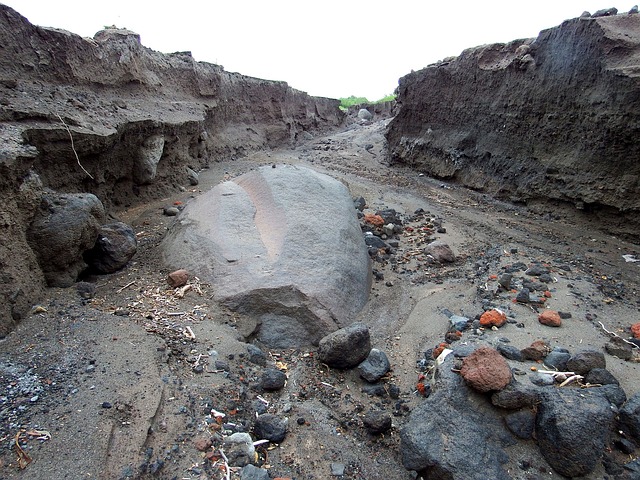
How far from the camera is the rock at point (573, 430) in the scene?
1.71 meters

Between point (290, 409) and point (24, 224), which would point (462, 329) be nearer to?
point (290, 409)

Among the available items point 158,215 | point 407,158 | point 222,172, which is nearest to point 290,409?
point 158,215

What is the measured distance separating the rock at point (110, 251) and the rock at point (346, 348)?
1.76 meters

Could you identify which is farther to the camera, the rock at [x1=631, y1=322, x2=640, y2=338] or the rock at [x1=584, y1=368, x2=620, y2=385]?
the rock at [x1=631, y1=322, x2=640, y2=338]

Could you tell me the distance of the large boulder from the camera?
2.80m

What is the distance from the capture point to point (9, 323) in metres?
2.21

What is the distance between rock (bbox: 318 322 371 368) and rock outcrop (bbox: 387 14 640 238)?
3.28 metres

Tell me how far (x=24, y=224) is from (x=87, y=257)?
0.57 metres

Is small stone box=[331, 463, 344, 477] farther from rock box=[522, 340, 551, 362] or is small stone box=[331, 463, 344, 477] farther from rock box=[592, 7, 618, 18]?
rock box=[592, 7, 618, 18]

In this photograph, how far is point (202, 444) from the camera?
5.79 ft

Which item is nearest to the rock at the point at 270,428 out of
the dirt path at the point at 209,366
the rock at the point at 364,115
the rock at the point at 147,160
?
the dirt path at the point at 209,366

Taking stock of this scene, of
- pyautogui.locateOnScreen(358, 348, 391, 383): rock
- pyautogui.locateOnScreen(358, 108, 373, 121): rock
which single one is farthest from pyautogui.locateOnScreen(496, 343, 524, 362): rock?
pyautogui.locateOnScreen(358, 108, 373, 121): rock

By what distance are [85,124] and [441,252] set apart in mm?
3477

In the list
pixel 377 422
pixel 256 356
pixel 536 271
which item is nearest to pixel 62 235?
pixel 256 356
